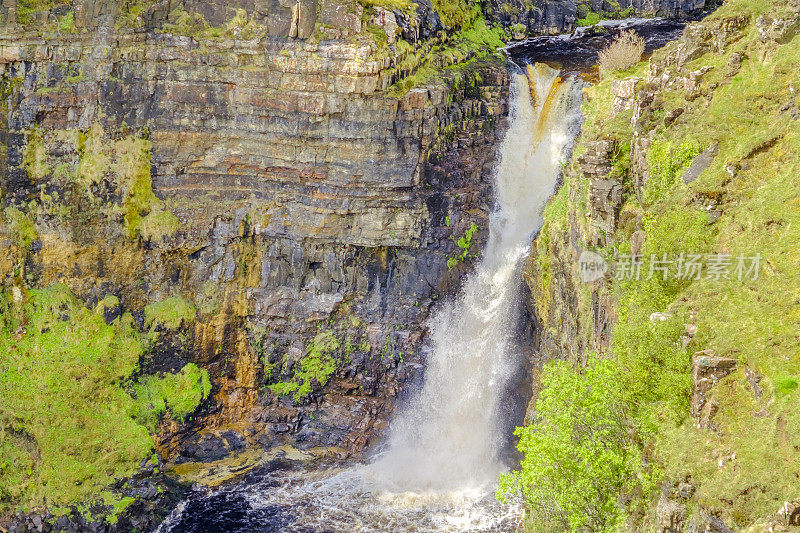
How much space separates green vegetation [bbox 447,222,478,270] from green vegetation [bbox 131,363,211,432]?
41.8ft

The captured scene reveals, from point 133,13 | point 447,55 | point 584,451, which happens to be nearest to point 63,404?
point 133,13

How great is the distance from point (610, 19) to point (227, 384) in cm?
2784

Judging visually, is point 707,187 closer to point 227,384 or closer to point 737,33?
point 737,33

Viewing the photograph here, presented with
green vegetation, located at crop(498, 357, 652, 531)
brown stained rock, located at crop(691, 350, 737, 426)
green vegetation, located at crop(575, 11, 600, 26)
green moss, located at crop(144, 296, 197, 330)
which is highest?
green vegetation, located at crop(575, 11, 600, 26)

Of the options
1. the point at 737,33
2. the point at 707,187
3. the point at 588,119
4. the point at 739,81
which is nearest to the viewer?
the point at 707,187

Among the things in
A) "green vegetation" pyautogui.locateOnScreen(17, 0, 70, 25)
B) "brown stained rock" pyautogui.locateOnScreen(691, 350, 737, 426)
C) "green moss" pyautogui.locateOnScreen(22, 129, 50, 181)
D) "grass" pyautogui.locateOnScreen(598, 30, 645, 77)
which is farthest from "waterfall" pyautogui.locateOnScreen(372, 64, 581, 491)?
"green vegetation" pyautogui.locateOnScreen(17, 0, 70, 25)

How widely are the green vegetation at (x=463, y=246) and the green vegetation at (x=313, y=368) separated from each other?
21.5 ft

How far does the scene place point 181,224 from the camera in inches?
1368

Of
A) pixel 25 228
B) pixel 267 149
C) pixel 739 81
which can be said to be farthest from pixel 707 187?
Answer: pixel 25 228

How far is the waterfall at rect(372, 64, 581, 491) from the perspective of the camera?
3303 centimetres

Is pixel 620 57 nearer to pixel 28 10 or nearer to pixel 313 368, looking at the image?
pixel 313 368

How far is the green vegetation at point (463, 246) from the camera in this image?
1352 inches

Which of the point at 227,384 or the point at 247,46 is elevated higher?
the point at 247,46

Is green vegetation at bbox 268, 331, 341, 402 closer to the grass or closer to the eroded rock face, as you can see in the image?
the eroded rock face
